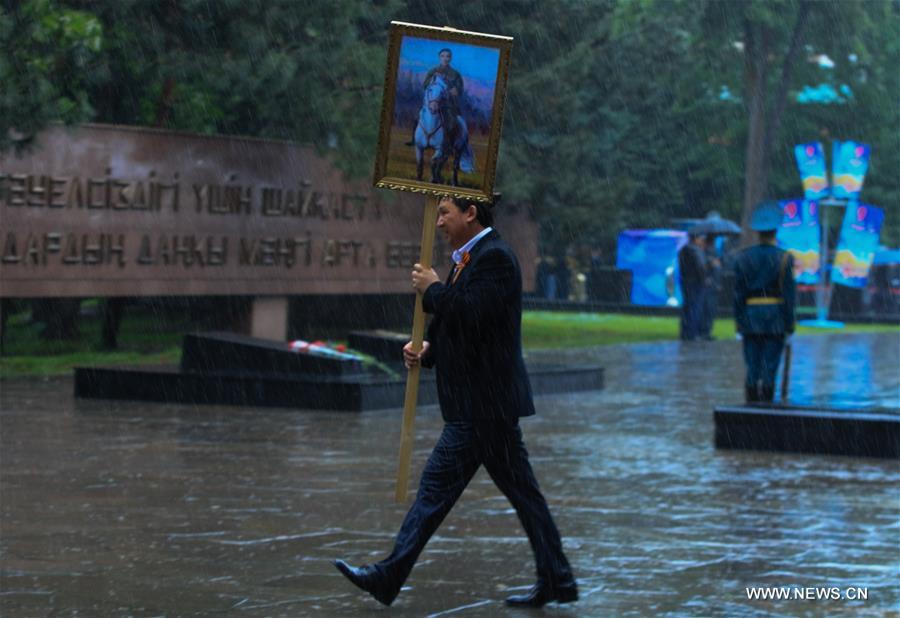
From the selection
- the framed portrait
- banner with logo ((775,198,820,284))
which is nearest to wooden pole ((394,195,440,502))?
the framed portrait

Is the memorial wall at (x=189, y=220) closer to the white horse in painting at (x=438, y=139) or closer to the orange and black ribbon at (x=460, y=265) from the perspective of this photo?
the white horse in painting at (x=438, y=139)

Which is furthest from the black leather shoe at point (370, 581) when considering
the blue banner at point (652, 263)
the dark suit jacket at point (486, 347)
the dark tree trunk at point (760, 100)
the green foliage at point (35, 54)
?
the dark tree trunk at point (760, 100)

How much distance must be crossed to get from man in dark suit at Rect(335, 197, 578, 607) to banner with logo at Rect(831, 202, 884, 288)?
102ft

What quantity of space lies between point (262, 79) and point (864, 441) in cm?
1078

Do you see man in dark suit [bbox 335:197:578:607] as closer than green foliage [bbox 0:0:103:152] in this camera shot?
Yes

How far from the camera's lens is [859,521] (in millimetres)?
9758

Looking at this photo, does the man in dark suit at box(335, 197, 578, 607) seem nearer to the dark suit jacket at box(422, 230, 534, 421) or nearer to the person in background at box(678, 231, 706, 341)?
the dark suit jacket at box(422, 230, 534, 421)

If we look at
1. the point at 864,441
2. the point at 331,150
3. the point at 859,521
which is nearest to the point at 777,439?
the point at 864,441

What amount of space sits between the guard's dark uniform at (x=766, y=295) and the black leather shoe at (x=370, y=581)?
7.28 meters

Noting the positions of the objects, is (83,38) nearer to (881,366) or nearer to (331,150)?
(331,150)

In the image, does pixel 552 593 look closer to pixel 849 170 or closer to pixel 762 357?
pixel 762 357

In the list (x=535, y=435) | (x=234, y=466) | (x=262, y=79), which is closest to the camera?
(x=234, y=466)

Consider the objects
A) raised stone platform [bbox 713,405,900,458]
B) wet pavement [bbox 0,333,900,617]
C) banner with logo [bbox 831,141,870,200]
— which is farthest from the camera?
banner with logo [bbox 831,141,870,200]

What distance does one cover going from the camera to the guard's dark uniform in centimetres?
1371
